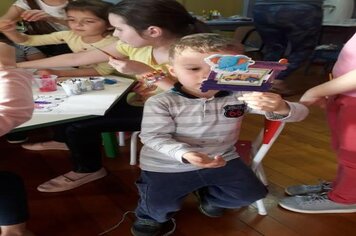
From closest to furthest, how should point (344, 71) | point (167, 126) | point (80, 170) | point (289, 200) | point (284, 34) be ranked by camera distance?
1. point (167, 126)
2. point (344, 71)
3. point (289, 200)
4. point (80, 170)
5. point (284, 34)

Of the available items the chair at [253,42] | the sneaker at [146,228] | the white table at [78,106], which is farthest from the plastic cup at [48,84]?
the chair at [253,42]

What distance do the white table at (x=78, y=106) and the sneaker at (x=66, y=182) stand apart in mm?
474

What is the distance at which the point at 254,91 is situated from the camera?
1104 mm

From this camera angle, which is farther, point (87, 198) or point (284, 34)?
point (284, 34)

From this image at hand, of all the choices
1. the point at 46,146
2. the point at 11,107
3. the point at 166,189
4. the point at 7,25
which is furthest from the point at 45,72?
the point at 166,189

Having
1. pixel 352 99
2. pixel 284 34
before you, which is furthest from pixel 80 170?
pixel 284 34

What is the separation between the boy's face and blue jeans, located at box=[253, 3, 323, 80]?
204cm

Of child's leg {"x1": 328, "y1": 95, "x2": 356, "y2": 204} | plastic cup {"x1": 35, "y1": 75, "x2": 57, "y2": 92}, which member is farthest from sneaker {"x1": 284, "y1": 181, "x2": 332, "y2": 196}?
plastic cup {"x1": 35, "y1": 75, "x2": 57, "y2": 92}

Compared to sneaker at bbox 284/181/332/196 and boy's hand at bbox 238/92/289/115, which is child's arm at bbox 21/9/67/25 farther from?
sneaker at bbox 284/181/332/196

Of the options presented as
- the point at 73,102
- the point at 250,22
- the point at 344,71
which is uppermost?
→ the point at 344,71

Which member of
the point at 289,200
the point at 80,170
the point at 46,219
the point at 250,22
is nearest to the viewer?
the point at 46,219

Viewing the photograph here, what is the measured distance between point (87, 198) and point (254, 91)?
3.21ft

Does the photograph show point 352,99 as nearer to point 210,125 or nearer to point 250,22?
point 210,125

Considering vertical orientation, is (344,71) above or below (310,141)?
above
